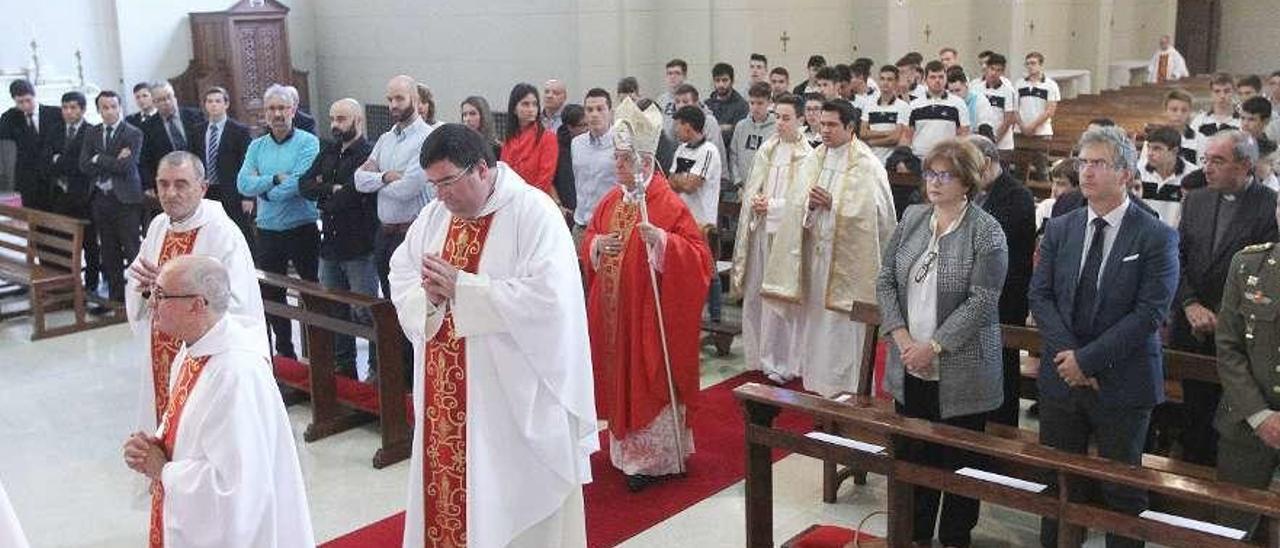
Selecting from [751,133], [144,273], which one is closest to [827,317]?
[751,133]

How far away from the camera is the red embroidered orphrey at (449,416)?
416 cm

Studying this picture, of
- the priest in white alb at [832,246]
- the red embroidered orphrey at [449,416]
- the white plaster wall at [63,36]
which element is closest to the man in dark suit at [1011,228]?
the priest in white alb at [832,246]

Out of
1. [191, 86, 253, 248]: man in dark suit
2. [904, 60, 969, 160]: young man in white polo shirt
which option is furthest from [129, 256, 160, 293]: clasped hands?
[904, 60, 969, 160]: young man in white polo shirt

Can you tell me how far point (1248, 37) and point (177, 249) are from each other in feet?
69.2

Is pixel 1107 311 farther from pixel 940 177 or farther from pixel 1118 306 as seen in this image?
pixel 940 177

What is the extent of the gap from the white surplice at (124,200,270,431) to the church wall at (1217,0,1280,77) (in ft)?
66.9

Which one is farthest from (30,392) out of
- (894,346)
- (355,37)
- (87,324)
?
(355,37)

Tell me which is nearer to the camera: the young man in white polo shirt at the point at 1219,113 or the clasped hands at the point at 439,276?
the clasped hands at the point at 439,276

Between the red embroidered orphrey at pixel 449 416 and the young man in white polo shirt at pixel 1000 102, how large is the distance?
25.2ft

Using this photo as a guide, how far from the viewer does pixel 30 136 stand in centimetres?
959

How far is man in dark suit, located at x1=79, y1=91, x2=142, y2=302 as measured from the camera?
872 cm

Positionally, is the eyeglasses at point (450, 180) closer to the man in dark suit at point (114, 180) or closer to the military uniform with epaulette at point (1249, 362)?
the military uniform with epaulette at point (1249, 362)

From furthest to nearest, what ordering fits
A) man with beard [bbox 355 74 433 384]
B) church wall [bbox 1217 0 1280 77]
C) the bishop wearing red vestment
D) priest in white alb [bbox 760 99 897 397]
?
church wall [bbox 1217 0 1280 77]
man with beard [bbox 355 74 433 384]
priest in white alb [bbox 760 99 897 397]
the bishop wearing red vestment

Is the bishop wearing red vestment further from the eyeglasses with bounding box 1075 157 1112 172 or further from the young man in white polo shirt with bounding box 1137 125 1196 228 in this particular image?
the young man in white polo shirt with bounding box 1137 125 1196 228
